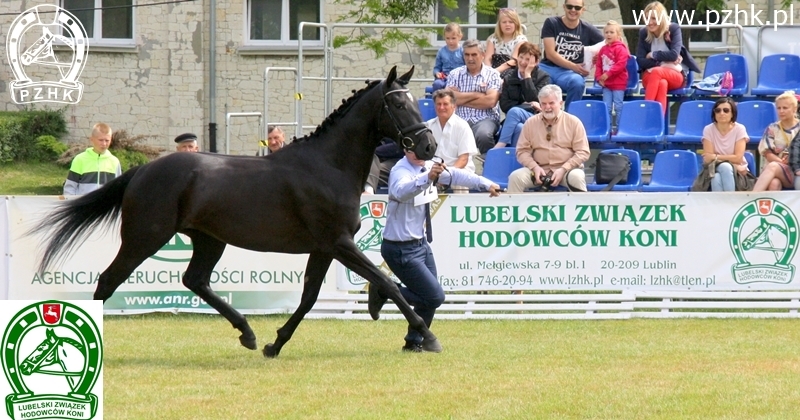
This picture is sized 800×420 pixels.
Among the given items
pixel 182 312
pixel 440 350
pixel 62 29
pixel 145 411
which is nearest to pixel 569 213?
pixel 440 350

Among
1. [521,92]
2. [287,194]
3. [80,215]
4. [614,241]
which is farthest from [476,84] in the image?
[80,215]

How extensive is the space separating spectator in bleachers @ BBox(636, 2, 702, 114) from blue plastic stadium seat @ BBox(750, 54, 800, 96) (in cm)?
121

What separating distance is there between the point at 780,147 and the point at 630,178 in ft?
5.65

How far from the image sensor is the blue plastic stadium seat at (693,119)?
48.0ft

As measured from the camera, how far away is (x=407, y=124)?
8.66 meters

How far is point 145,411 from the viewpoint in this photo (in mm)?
6691

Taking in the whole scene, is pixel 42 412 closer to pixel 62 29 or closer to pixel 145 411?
pixel 145 411

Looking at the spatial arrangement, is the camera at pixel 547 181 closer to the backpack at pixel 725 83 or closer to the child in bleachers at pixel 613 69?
the child in bleachers at pixel 613 69

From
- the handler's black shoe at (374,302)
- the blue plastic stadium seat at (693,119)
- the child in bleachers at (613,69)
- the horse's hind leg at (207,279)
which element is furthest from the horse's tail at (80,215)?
the blue plastic stadium seat at (693,119)

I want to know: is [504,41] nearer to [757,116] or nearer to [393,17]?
[757,116]

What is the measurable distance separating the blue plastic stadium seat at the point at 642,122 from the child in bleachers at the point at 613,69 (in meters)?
0.22

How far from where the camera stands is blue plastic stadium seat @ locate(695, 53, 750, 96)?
1570 cm

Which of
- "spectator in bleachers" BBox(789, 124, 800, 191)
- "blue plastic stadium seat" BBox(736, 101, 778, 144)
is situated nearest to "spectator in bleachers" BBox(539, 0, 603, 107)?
"blue plastic stadium seat" BBox(736, 101, 778, 144)

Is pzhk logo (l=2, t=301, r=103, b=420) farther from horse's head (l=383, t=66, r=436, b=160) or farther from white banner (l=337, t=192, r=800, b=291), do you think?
white banner (l=337, t=192, r=800, b=291)
